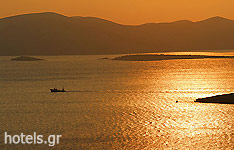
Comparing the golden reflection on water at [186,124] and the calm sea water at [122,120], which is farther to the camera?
the calm sea water at [122,120]

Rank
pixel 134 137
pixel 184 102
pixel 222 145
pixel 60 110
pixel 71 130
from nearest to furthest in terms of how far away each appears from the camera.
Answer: pixel 222 145, pixel 134 137, pixel 71 130, pixel 60 110, pixel 184 102

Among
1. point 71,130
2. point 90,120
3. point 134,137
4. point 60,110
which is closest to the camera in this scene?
point 134,137

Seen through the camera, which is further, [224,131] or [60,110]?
[60,110]

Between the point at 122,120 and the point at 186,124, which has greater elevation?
the point at 186,124

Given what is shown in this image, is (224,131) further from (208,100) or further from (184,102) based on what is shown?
(184,102)

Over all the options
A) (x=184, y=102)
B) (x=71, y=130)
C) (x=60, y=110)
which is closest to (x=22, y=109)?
(x=60, y=110)

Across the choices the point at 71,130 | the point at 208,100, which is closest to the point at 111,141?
the point at 71,130

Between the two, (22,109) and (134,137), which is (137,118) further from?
(22,109)

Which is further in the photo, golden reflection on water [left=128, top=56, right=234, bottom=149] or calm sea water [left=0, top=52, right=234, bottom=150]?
calm sea water [left=0, top=52, right=234, bottom=150]

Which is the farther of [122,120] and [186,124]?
[122,120]
